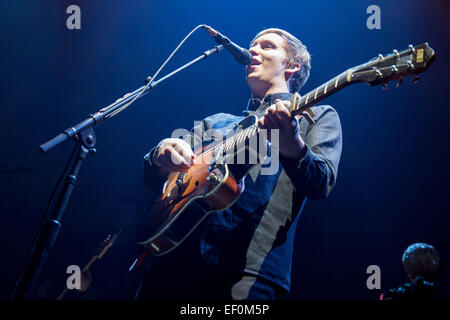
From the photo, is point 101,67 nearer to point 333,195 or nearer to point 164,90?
point 164,90

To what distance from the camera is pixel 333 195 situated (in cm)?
386

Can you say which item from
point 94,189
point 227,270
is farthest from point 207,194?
point 94,189

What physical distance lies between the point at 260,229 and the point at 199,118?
277 cm

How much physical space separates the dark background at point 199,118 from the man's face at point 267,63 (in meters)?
1.42

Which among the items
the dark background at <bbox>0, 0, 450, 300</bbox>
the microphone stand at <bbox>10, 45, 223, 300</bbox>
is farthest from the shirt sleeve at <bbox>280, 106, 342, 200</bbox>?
the dark background at <bbox>0, 0, 450, 300</bbox>

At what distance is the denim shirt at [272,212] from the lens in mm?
1666

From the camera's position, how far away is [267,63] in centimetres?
258

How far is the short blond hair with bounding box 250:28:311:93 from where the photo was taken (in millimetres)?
A: 2727

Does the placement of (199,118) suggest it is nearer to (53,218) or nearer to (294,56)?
(294,56)

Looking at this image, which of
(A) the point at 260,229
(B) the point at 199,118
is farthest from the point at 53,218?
(B) the point at 199,118

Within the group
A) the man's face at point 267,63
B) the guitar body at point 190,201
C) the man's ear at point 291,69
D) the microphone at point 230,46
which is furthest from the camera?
the man's ear at point 291,69

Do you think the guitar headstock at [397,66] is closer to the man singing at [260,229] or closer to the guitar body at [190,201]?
the man singing at [260,229]

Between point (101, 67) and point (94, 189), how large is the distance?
1.63 metres

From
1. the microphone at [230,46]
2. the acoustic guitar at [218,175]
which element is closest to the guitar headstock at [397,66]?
the acoustic guitar at [218,175]
